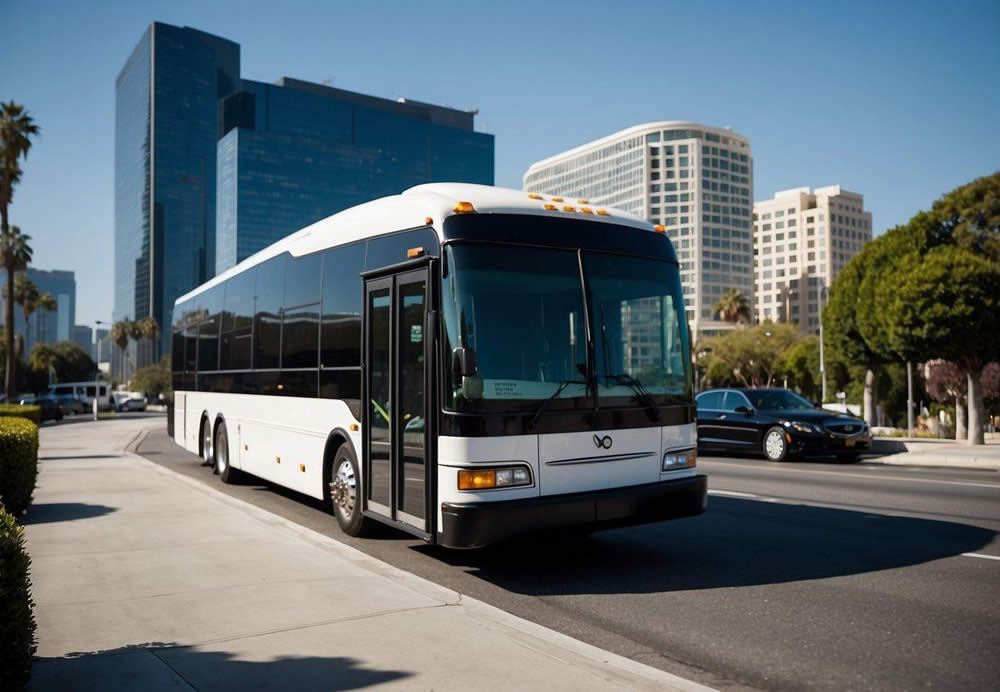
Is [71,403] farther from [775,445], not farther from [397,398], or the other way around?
[397,398]

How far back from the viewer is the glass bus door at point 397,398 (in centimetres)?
720

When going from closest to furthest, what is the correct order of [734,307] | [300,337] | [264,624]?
[264,624] → [300,337] → [734,307]

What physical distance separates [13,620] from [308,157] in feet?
534

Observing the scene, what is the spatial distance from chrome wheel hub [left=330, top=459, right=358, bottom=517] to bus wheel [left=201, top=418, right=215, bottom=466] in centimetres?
688

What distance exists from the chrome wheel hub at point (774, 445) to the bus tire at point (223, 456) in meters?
11.0

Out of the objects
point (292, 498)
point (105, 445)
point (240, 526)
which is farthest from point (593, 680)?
point (105, 445)

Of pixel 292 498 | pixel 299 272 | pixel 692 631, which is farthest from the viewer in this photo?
pixel 292 498

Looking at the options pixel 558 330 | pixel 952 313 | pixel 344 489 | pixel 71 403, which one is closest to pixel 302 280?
pixel 344 489

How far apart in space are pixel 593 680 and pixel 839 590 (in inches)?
121

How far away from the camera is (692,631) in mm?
5625

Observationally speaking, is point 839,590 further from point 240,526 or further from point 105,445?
point 105,445

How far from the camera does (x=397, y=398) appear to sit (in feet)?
25.3

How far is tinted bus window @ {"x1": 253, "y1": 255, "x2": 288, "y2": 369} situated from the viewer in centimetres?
1117

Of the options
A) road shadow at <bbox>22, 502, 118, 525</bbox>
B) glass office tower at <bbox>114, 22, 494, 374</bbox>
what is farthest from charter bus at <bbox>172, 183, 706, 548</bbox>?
glass office tower at <bbox>114, 22, 494, 374</bbox>
